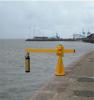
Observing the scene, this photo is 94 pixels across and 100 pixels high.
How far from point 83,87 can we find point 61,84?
2.85 ft

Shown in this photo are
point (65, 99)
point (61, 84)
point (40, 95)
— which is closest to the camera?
point (65, 99)

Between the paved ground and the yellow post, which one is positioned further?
the yellow post

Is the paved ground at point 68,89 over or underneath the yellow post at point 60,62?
underneath

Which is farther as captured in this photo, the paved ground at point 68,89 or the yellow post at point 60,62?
the yellow post at point 60,62

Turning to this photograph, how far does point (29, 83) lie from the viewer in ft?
50.8

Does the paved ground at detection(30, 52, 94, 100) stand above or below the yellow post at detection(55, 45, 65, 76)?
below

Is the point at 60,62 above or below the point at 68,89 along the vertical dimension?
above

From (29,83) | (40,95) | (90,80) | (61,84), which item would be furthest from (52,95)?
(29,83)

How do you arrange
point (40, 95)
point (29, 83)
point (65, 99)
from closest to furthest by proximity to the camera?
point (65, 99)
point (40, 95)
point (29, 83)

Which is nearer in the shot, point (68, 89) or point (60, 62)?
point (68, 89)

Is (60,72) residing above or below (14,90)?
above

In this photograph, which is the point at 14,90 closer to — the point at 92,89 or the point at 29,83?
the point at 29,83

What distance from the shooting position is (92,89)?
9.74 metres

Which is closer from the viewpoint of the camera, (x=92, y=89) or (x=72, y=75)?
(x=92, y=89)
